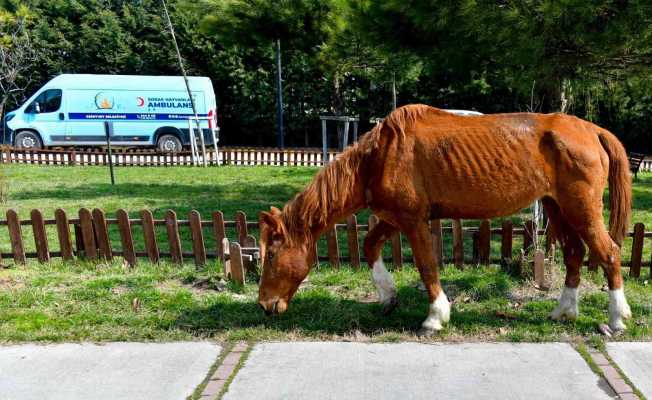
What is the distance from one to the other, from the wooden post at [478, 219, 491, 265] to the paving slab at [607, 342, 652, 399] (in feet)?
6.56

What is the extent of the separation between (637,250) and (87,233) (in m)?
5.71

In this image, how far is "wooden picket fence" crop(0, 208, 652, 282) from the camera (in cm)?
639

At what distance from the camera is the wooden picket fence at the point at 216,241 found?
Result: 6391 mm

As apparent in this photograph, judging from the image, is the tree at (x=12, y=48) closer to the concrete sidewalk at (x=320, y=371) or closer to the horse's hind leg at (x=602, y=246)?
the concrete sidewalk at (x=320, y=371)

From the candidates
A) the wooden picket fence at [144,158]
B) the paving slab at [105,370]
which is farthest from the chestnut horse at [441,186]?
the wooden picket fence at [144,158]

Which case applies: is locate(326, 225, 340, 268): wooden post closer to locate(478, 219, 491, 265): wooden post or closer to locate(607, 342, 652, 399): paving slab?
locate(478, 219, 491, 265): wooden post

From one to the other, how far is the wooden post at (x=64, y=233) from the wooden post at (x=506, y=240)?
15.3ft

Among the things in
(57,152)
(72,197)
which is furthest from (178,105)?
(72,197)

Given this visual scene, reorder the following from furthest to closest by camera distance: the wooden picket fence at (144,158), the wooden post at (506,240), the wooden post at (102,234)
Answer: the wooden picket fence at (144,158) → the wooden post at (102,234) → the wooden post at (506,240)

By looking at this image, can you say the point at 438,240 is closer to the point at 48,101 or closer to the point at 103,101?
the point at 103,101

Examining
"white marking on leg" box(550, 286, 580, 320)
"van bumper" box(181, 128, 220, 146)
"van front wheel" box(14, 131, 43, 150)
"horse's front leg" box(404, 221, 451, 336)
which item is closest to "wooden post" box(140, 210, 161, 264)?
"horse's front leg" box(404, 221, 451, 336)

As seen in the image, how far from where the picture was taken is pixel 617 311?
15.8 feet

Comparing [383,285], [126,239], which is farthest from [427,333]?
[126,239]

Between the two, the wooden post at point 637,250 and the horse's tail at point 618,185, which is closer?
the horse's tail at point 618,185
